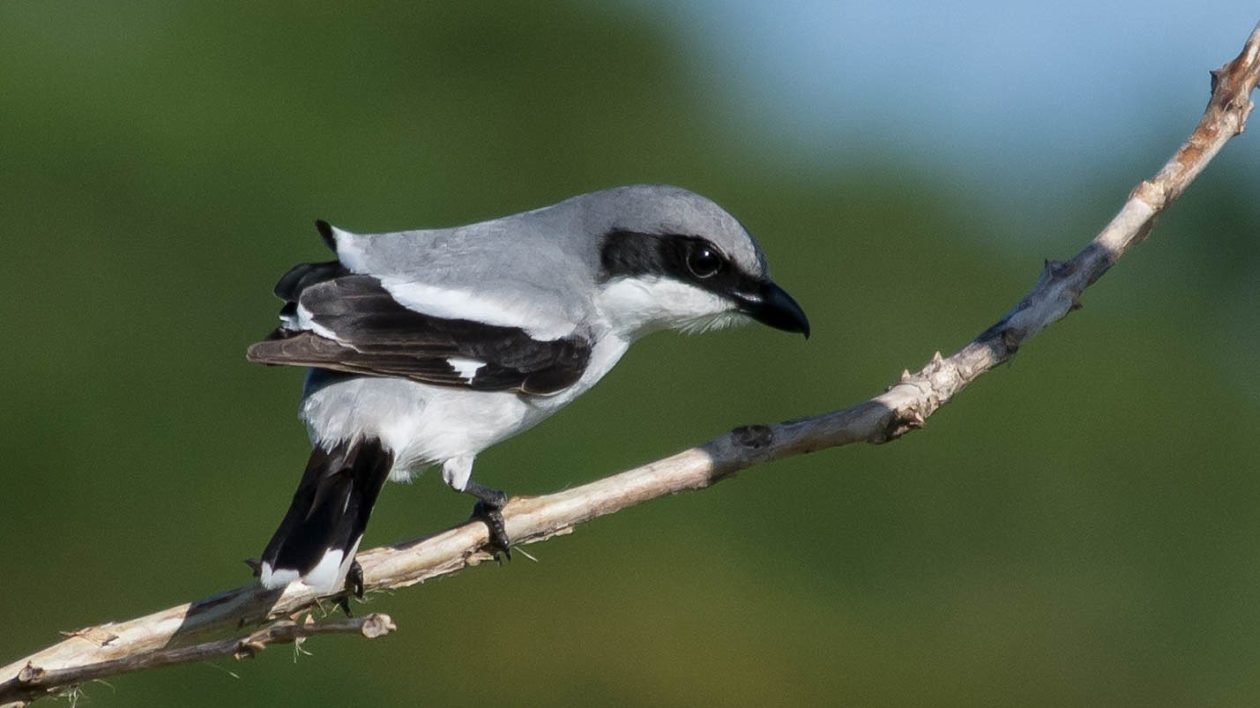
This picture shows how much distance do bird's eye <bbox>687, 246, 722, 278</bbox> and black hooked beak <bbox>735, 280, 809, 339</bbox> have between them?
4.1 inches

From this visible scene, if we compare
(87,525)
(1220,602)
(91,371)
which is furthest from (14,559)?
(1220,602)

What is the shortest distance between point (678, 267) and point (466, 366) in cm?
72

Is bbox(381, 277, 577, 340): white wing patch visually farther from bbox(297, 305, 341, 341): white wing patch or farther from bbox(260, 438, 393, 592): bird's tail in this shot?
bbox(260, 438, 393, 592): bird's tail

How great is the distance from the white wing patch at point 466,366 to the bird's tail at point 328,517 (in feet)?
1.01

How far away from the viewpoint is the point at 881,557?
27.4ft

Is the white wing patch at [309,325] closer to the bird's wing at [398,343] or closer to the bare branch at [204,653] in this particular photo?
the bird's wing at [398,343]

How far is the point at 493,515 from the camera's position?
147 inches

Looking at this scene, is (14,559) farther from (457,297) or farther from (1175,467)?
(1175,467)

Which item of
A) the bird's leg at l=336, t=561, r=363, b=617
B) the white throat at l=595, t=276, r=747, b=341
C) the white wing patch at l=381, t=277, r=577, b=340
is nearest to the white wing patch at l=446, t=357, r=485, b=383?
the white wing patch at l=381, t=277, r=577, b=340

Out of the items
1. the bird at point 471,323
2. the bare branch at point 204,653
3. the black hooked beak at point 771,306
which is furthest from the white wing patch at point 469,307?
the bare branch at point 204,653

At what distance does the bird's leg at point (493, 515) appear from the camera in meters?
3.68

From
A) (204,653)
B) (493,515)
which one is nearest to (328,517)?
(493,515)

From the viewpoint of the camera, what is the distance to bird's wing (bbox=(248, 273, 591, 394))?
3.77 m

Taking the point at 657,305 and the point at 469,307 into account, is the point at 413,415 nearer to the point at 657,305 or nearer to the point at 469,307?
the point at 469,307
